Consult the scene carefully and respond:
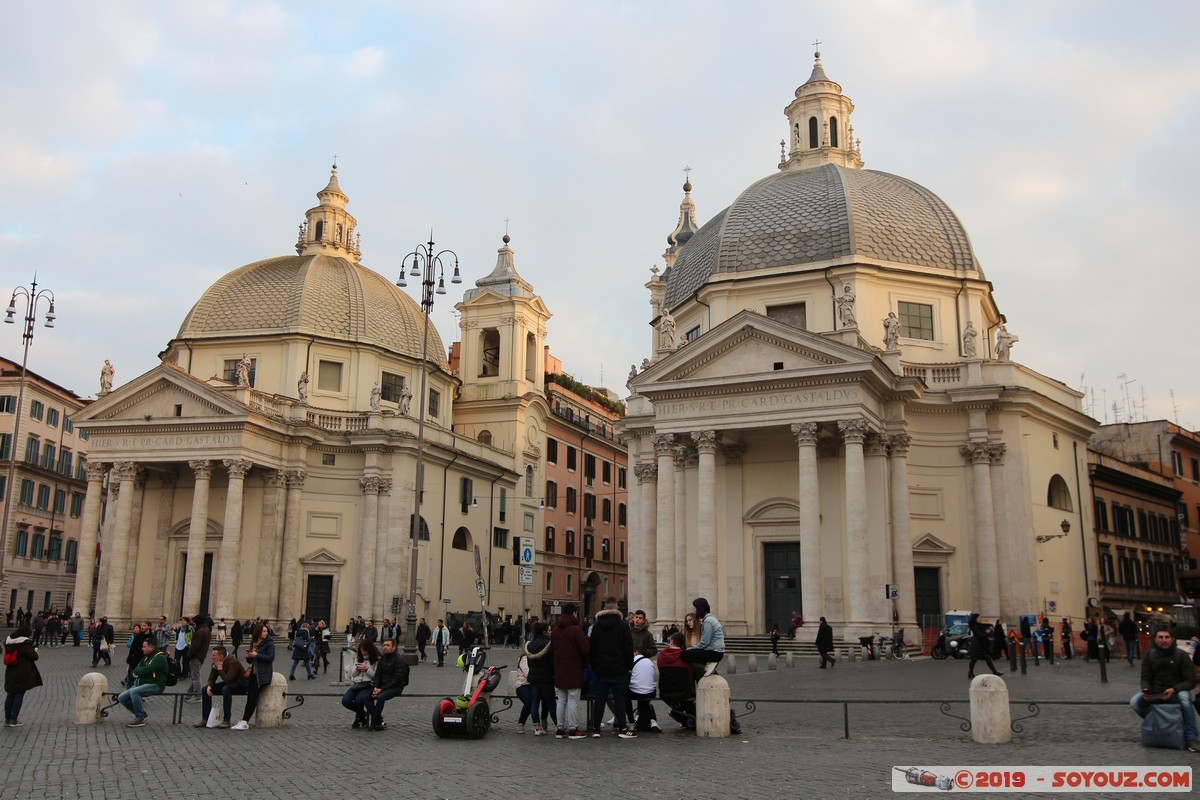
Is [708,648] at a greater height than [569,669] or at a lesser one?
greater

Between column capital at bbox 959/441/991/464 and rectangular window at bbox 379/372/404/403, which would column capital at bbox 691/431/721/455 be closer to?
column capital at bbox 959/441/991/464

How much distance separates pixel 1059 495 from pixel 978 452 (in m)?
5.95

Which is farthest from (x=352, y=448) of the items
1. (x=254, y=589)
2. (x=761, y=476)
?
(x=761, y=476)

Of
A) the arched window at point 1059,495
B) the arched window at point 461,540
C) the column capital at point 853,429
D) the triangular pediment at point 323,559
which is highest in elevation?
the column capital at point 853,429

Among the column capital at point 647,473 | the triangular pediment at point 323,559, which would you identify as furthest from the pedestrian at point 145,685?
the triangular pediment at point 323,559

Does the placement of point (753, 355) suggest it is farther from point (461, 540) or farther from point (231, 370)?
point (231, 370)

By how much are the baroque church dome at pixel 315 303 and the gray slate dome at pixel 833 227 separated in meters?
18.7

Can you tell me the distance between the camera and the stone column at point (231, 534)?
4475 cm

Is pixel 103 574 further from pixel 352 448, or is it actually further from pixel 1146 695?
pixel 1146 695

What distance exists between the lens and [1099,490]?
5012 centimetres

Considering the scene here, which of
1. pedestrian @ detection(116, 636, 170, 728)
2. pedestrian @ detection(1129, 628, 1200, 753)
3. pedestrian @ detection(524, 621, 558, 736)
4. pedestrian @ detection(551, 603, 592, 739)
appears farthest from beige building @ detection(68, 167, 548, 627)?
pedestrian @ detection(1129, 628, 1200, 753)

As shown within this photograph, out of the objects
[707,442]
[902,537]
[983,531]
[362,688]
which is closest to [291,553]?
[707,442]

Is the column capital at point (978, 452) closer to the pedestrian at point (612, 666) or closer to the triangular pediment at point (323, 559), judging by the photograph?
the pedestrian at point (612, 666)

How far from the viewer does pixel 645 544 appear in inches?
1593
